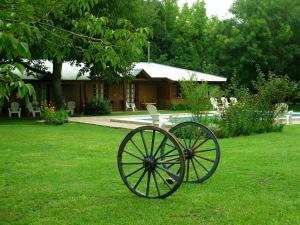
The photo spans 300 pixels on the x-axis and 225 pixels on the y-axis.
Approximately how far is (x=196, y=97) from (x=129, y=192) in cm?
909

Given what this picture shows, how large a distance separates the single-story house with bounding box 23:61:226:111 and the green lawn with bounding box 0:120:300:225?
A: 20.4 meters

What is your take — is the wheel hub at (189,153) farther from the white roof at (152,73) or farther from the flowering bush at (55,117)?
the white roof at (152,73)

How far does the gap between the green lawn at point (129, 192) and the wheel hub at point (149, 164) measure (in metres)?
0.48

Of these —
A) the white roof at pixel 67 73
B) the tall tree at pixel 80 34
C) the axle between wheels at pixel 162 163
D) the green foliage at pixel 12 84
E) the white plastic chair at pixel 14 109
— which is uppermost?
the white roof at pixel 67 73

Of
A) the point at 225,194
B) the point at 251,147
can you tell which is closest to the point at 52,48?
the point at 225,194

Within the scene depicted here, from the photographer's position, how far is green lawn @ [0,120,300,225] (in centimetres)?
612

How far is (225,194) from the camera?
285 inches

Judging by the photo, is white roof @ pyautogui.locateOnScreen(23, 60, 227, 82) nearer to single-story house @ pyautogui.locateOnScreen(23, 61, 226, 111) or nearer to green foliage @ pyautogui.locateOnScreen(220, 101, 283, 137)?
single-story house @ pyautogui.locateOnScreen(23, 61, 226, 111)

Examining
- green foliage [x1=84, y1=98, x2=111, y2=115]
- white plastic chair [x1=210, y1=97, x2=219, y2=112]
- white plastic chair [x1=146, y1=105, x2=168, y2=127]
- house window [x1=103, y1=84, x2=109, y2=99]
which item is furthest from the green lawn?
house window [x1=103, y1=84, x2=109, y2=99]

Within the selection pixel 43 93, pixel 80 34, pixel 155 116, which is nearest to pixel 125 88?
pixel 43 93

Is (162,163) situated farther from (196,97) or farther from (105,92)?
(105,92)

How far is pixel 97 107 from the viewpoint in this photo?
3114 cm

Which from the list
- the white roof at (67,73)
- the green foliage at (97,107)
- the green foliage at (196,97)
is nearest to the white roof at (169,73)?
the white roof at (67,73)

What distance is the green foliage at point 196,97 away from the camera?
53.0 ft
